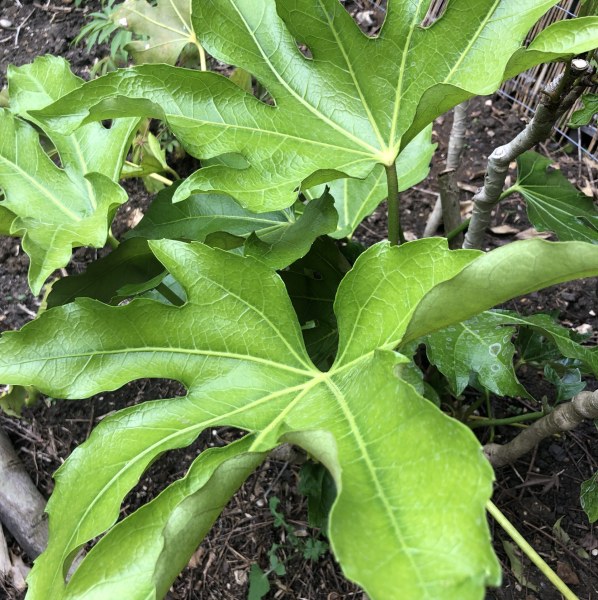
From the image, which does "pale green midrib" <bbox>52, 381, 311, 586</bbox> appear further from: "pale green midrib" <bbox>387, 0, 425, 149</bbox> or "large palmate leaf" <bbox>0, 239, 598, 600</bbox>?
"pale green midrib" <bbox>387, 0, 425, 149</bbox>

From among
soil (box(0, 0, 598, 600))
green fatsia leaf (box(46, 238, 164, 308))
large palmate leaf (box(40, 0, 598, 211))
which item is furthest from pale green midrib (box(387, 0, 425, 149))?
soil (box(0, 0, 598, 600))

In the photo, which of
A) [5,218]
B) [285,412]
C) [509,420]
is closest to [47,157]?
[5,218]

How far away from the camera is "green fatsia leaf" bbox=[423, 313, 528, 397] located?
1006mm

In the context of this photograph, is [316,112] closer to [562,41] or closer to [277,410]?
[562,41]

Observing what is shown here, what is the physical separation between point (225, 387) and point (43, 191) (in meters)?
0.54

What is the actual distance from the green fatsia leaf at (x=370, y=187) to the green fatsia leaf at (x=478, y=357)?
1.06 ft

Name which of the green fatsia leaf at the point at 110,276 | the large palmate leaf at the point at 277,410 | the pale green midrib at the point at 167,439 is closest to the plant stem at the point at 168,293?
the green fatsia leaf at the point at 110,276

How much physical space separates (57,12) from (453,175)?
2334 millimetres

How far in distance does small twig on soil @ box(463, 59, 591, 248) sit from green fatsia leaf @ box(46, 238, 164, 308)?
2.13 feet

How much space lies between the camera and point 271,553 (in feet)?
4.79

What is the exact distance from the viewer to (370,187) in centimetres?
128

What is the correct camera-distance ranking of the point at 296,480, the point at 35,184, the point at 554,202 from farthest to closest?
1. the point at 296,480
2. the point at 554,202
3. the point at 35,184

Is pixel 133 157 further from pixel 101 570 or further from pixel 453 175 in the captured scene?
pixel 101 570

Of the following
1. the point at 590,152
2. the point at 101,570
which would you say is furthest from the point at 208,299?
the point at 590,152
